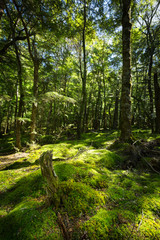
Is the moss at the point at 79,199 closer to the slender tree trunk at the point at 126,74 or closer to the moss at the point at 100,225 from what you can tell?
the moss at the point at 100,225

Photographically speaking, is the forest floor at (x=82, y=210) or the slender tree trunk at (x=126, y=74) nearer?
the forest floor at (x=82, y=210)

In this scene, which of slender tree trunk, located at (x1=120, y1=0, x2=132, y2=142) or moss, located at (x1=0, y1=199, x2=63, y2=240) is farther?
slender tree trunk, located at (x1=120, y1=0, x2=132, y2=142)

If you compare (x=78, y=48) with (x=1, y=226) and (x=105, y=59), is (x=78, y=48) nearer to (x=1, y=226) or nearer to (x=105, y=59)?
(x=105, y=59)

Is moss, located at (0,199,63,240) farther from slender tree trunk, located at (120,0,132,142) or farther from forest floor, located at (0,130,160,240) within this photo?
slender tree trunk, located at (120,0,132,142)

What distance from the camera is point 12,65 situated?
24.8 feet

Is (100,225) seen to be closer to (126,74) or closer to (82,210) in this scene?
(82,210)

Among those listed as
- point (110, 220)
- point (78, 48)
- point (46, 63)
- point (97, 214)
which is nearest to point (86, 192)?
point (97, 214)

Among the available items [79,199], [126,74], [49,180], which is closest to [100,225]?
[79,199]

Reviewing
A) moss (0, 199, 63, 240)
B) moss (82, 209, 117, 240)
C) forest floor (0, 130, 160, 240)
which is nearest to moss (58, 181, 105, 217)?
forest floor (0, 130, 160, 240)

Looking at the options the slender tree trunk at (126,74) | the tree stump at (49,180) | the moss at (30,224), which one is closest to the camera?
the moss at (30,224)

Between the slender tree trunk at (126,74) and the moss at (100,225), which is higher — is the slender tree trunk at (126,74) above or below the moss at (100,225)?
above

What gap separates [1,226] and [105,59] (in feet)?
60.9

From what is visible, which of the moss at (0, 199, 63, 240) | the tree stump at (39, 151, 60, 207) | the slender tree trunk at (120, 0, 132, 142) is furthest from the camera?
the slender tree trunk at (120, 0, 132, 142)

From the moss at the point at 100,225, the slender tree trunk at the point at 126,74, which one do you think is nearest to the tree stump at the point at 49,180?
the moss at the point at 100,225
